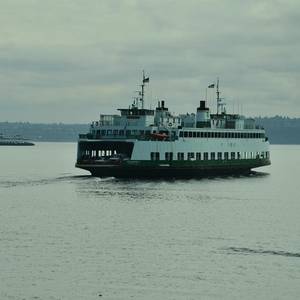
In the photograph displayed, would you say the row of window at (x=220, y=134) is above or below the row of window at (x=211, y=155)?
above

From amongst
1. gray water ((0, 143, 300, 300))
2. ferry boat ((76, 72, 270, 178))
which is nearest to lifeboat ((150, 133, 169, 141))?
ferry boat ((76, 72, 270, 178))

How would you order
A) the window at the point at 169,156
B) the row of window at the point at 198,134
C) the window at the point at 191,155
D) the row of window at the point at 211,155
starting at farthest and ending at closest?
the window at the point at 191,155 → the row of window at the point at 198,134 → the row of window at the point at 211,155 → the window at the point at 169,156

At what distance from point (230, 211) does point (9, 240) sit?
29176mm

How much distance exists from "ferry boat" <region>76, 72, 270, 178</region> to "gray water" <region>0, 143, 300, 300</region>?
9.80 metres

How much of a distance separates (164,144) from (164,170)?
3656mm

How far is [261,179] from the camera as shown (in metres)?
141

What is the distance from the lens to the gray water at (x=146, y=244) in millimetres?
49438

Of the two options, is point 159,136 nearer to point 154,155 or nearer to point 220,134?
point 154,155

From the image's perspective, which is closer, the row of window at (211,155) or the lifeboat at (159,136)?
the lifeboat at (159,136)

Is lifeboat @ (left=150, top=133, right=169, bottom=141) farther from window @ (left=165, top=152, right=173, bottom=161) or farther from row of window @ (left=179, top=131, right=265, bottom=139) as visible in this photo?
row of window @ (left=179, top=131, right=265, bottom=139)

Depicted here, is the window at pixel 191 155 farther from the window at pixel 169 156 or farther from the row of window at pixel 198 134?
the window at pixel 169 156

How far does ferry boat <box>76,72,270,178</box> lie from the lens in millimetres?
115625

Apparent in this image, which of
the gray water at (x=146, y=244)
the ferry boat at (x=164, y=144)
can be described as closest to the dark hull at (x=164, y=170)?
the ferry boat at (x=164, y=144)

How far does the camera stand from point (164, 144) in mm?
119188
